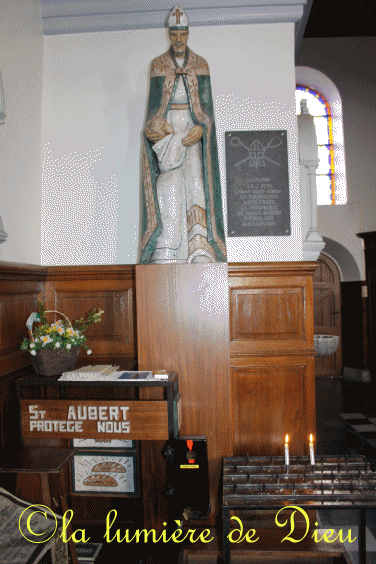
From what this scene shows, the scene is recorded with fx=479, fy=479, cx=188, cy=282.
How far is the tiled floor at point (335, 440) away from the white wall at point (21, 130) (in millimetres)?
1750

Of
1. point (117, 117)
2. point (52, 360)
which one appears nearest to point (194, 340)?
point (52, 360)

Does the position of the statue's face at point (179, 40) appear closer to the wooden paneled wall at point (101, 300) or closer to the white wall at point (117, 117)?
the white wall at point (117, 117)

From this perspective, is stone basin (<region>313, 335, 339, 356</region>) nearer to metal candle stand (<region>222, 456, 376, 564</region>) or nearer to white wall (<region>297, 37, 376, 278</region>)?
white wall (<region>297, 37, 376, 278</region>)

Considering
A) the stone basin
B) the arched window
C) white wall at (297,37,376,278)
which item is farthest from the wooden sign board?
the arched window

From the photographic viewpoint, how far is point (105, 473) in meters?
2.87

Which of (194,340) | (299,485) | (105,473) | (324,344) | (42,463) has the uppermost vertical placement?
(194,340)

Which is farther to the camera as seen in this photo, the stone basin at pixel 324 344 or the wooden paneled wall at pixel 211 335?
the stone basin at pixel 324 344

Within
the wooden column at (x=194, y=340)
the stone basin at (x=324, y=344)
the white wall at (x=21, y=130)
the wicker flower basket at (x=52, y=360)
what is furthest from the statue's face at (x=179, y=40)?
the stone basin at (x=324, y=344)

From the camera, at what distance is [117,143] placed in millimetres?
3244

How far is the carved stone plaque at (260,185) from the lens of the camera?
3205 mm

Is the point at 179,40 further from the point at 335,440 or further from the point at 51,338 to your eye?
the point at 335,440

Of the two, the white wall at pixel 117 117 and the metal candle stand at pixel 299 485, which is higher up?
the white wall at pixel 117 117

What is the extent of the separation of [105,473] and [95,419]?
0.61 meters

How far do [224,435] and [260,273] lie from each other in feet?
3.24
